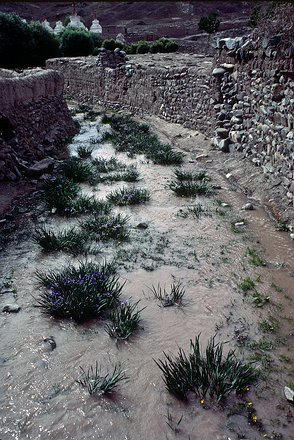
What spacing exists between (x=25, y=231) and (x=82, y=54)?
2645 cm

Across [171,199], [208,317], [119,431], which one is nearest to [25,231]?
[171,199]

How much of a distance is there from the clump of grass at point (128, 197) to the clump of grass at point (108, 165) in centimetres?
188

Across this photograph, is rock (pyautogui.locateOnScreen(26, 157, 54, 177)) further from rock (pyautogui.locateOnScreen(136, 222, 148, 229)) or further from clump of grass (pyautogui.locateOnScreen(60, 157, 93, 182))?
rock (pyautogui.locateOnScreen(136, 222, 148, 229))

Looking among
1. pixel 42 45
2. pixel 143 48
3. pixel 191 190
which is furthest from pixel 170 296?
pixel 42 45

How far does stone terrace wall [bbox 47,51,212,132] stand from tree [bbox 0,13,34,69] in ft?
13.9

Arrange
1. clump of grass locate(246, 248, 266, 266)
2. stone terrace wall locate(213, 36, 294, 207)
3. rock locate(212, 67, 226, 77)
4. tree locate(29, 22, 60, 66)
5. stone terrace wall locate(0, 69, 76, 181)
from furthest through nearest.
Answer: tree locate(29, 22, 60, 66), rock locate(212, 67, 226, 77), stone terrace wall locate(0, 69, 76, 181), stone terrace wall locate(213, 36, 294, 207), clump of grass locate(246, 248, 266, 266)

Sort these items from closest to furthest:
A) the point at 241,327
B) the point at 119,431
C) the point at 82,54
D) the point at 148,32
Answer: the point at 119,431 < the point at 241,327 < the point at 82,54 < the point at 148,32

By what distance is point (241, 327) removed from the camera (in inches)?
178

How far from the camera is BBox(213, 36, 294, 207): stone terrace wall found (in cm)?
746

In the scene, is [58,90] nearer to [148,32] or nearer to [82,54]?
[82,54]

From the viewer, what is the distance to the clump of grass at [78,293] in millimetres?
4602

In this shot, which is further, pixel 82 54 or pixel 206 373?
pixel 82 54

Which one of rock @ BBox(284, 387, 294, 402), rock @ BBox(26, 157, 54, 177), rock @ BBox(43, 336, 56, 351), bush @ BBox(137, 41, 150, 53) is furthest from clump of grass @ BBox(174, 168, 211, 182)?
bush @ BBox(137, 41, 150, 53)

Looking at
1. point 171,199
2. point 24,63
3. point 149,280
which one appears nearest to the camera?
point 149,280
